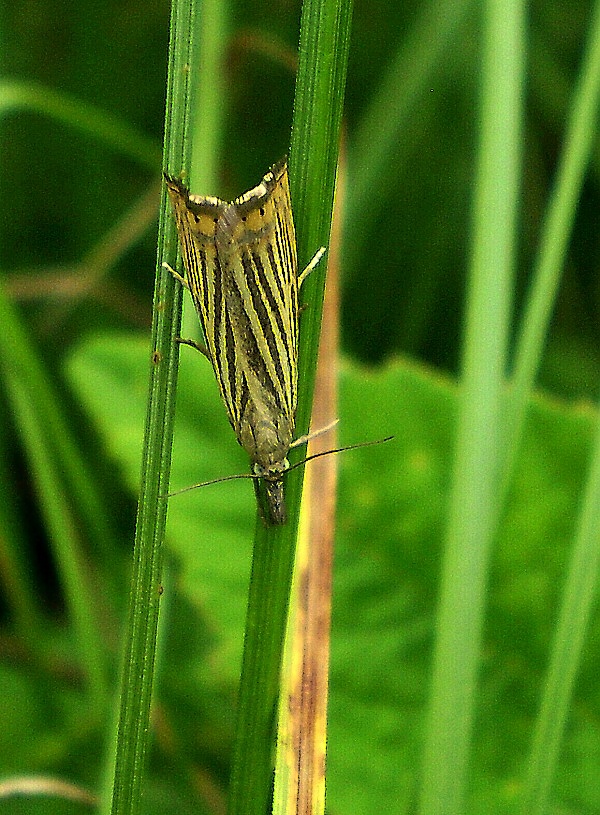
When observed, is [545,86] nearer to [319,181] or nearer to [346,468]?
[346,468]

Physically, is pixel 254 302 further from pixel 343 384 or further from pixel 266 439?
pixel 343 384

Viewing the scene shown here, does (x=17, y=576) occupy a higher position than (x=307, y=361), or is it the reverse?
(x=307, y=361)

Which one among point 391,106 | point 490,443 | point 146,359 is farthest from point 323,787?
point 391,106

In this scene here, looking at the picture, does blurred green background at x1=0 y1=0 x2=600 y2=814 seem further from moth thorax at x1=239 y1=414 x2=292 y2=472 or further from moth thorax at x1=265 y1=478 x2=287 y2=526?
moth thorax at x1=265 y1=478 x2=287 y2=526

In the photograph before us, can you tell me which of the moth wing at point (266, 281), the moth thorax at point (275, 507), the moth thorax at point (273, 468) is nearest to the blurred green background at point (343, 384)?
the moth thorax at point (273, 468)

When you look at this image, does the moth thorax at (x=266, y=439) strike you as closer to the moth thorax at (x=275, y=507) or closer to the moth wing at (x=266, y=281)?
the moth wing at (x=266, y=281)

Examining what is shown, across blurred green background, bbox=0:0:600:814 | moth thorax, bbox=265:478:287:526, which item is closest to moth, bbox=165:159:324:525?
moth thorax, bbox=265:478:287:526

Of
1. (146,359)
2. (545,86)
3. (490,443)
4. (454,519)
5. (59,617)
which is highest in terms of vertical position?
(545,86)
